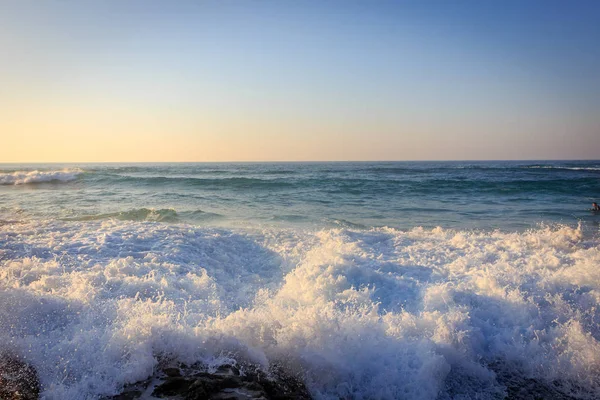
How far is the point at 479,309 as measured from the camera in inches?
187

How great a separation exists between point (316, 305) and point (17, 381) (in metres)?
3.36

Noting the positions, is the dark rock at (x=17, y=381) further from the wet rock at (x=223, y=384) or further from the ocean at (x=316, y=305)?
the wet rock at (x=223, y=384)

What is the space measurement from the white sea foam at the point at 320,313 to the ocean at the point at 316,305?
0.02m

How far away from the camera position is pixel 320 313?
13.9 ft

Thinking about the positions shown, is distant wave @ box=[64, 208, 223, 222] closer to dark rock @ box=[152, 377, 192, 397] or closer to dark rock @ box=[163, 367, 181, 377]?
dark rock @ box=[163, 367, 181, 377]

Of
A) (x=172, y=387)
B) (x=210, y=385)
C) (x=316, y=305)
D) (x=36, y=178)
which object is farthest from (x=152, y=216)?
(x=36, y=178)

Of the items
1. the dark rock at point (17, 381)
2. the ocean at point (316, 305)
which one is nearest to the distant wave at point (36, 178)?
the ocean at point (316, 305)

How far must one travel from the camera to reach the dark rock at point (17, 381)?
2.90 meters

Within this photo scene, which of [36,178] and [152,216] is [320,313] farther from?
[36,178]

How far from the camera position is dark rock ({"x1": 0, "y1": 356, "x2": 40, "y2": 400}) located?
290 centimetres

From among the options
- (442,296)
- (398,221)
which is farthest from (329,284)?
(398,221)

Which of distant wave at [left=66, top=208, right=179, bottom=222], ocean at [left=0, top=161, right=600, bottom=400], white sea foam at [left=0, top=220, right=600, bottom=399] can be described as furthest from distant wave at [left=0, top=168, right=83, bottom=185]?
white sea foam at [left=0, top=220, right=600, bottom=399]

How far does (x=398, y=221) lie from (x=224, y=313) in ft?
27.0

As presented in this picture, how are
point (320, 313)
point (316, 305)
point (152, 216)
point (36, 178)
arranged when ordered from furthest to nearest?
point (36, 178) → point (152, 216) → point (316, 305) → point (320, 313)
